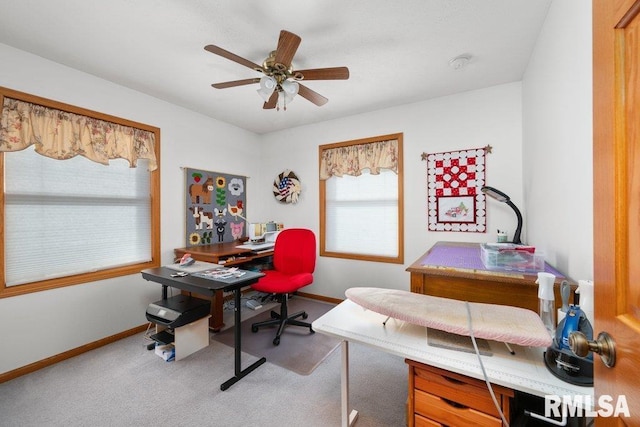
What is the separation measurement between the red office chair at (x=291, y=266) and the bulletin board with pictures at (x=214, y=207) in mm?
1137

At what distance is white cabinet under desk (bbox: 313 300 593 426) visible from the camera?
2.67 ft

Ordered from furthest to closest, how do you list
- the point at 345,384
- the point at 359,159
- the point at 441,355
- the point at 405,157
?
the point at 359,159 → the point at 405,157 → the point at 345,384 → the point at 441,355

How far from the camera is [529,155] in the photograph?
2174 mm

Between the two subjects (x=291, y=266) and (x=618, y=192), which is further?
(x=291, y=266)

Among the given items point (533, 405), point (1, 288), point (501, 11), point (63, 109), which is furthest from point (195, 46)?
point (533, 405)

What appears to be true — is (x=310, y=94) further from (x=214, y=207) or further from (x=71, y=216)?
(x=71, y=216)

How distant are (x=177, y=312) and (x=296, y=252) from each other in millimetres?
1225

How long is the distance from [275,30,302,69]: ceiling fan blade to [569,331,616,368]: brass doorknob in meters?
1.73

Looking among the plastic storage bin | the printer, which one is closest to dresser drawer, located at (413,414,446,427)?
the plastic storage bin

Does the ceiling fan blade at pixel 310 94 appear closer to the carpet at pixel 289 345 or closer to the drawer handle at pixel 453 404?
the carpet at pixel 289 345

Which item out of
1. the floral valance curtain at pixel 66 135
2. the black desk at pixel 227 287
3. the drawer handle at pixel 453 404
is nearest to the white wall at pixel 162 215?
the floral valance curtain at pixel 66 135

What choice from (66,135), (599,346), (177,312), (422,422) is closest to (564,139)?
(599,346)

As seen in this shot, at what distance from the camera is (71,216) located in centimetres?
226

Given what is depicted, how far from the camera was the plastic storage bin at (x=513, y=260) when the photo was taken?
1464mm
